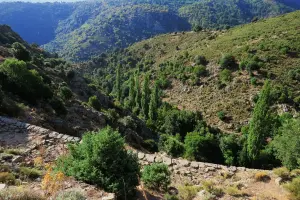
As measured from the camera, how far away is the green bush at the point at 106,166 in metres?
7.45

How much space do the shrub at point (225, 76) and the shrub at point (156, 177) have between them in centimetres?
3970

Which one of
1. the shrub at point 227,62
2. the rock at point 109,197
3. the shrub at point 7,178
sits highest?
the shrub at point 227,62

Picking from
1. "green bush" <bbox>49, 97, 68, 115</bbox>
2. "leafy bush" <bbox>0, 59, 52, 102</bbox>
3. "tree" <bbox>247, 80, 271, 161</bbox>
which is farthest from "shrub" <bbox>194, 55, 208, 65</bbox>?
"leafy bush" <bbox>0, 59, 52, 102</bbox>

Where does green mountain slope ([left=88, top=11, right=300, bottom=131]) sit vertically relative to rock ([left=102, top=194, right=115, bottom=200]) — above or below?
above

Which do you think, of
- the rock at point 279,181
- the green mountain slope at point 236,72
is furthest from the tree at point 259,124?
the rock at point 279,181

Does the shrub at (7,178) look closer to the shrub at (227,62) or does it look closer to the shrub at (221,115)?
the shrub at (221,115)

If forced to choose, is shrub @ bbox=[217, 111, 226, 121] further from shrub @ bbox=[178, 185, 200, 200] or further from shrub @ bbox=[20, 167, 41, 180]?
shrub @ bbox=[20, 167, 41, 180]

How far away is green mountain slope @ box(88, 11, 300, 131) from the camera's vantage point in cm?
4028

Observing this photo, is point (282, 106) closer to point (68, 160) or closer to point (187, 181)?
point (187, 181)

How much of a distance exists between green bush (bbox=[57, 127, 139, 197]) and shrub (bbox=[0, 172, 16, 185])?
141cm

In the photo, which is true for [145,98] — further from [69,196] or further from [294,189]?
[69,196]

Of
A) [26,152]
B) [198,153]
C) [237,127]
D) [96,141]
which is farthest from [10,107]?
[237,127]

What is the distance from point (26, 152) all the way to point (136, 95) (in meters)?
39.3

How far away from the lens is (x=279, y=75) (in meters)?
43.2
